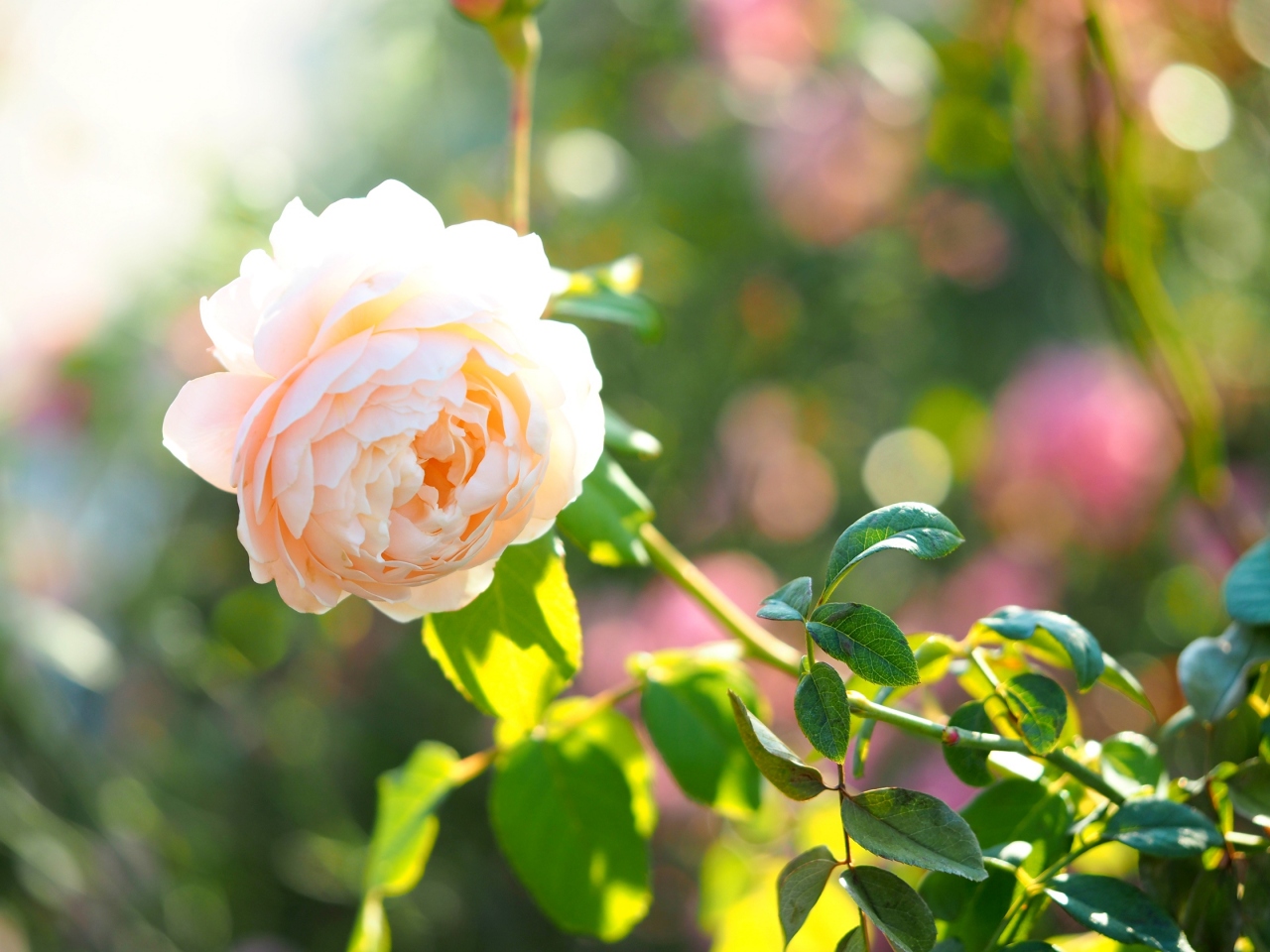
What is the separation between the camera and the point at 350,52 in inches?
36.1

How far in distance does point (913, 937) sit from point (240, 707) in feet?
2.54

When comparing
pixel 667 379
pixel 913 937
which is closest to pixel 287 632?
pixel 667 379

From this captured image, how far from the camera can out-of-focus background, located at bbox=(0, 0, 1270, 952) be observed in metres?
0.69

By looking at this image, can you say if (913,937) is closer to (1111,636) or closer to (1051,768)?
(1051,768)

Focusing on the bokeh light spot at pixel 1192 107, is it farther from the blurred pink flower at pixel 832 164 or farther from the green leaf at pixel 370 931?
the green leaf at pixel 370 931

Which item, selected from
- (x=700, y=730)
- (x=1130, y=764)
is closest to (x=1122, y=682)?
(x=1130, y=764)

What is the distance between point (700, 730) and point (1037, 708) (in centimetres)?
12

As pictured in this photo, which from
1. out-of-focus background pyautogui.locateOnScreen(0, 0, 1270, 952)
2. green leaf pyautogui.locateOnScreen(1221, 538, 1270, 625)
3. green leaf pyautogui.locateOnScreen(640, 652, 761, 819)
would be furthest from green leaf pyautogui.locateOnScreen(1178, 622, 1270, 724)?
out-of-focus background pyautogui.locateOnScreen(0, 0, 1270, 952)

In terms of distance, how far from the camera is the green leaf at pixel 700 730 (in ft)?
0.94

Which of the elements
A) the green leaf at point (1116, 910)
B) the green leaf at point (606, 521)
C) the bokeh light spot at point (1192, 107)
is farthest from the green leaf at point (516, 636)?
the bokeh light spot at point (1192, 107)

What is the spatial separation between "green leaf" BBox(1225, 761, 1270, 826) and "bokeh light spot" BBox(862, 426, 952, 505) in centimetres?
50

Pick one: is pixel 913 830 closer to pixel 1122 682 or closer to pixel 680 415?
pixel 1122 682

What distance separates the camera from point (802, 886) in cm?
17

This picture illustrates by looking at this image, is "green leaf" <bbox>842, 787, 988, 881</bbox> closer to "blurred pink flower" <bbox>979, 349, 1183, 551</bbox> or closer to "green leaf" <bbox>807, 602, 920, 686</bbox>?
"green leaf" <bbox>807, 602, 920, 686</bbox>
